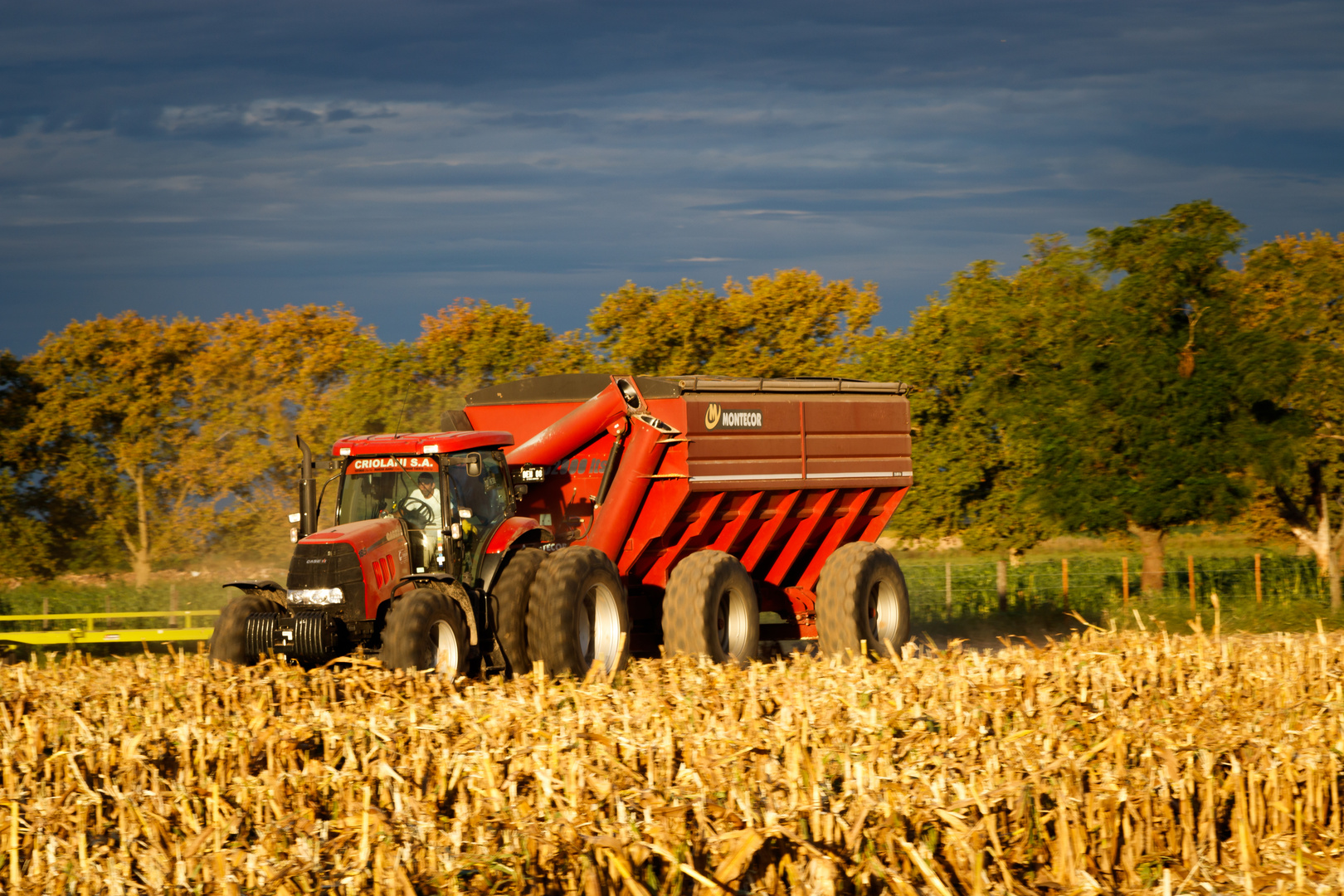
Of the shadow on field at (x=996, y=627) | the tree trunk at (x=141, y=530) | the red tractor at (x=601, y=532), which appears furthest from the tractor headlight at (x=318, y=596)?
the tree trunk at (x=141, y=530)

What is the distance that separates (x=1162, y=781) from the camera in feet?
19.8

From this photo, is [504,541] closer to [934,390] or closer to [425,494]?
[425,494]

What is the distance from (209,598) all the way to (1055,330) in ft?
60.6

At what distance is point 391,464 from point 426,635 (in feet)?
6.42

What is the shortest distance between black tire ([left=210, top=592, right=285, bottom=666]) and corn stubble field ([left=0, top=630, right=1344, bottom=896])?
1.69 metres

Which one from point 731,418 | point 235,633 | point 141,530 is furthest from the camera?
point 141,530

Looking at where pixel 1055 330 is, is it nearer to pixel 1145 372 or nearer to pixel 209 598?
pixel 1145 372

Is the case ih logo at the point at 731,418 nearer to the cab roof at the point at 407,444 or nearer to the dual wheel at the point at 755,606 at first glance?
the dual wheel at the point at 755,606

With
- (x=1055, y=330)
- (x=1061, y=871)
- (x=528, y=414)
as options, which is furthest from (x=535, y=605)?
(x=1055, y=330)

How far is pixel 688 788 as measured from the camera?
6047mm

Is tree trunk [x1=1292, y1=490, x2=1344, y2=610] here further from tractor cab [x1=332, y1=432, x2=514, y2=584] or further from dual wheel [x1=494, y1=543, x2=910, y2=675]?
tractor cab [x1=332, y1=432, x2=514, y2=584]

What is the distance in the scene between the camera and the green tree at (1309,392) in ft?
73.7

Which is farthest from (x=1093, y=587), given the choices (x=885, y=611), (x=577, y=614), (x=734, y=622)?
(x=577, y=614)

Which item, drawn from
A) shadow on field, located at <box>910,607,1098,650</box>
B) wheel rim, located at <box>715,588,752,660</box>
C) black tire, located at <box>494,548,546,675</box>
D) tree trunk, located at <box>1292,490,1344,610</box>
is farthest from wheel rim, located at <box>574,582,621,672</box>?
tree trunk, located at <box>1292,490,1344,610</box>
